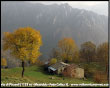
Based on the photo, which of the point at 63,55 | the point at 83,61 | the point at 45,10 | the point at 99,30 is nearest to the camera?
the point at 83,61

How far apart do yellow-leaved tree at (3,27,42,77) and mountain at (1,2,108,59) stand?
37.4 meters

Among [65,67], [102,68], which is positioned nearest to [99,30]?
[102,68]

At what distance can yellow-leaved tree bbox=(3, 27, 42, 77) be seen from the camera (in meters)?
20.0

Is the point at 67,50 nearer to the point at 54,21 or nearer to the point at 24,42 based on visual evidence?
the point at 24,42

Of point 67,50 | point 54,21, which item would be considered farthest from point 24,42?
point 54,21

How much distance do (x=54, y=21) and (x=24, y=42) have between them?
5859cm

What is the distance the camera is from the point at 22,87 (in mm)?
8562

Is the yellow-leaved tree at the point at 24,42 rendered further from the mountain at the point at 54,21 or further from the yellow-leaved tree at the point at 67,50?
the mountain at the point at 54,21

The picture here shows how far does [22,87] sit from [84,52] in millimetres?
28199

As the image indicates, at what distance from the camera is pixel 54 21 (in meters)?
77.6

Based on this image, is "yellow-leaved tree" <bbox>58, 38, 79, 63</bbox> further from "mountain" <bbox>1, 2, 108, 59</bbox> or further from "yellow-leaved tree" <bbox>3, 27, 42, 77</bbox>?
"mountain" <bbox>1, 2, 108, 59</bbox>

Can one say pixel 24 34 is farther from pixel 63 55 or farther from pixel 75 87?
pixel 63 55

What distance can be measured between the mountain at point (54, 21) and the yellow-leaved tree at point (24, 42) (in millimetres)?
37380

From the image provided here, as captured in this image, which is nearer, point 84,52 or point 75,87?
point 75,87
